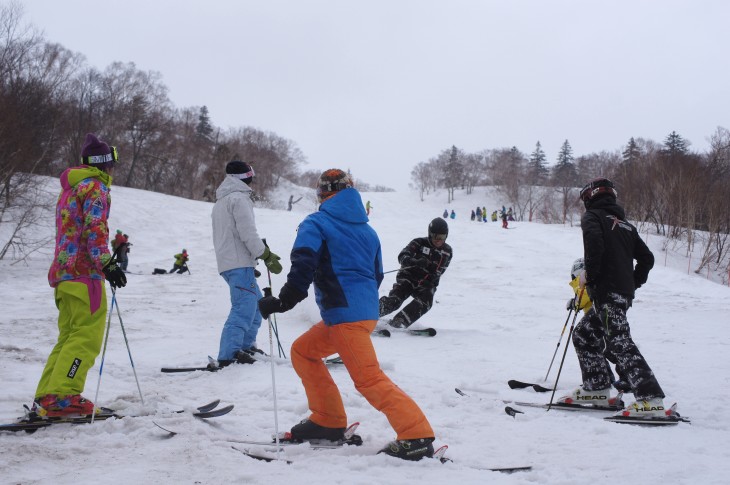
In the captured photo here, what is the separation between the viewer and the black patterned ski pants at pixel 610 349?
4.17 meters

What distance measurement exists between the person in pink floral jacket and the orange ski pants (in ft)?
5.05

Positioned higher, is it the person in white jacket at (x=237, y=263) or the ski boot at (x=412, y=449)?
the person in white jacket at (x=237, y=263)

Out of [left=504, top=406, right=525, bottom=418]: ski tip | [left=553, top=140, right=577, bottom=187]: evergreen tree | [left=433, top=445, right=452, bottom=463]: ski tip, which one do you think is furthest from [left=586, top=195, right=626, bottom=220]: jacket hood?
[left=553, top=140, right=577, bottom=187]: evergreen tree

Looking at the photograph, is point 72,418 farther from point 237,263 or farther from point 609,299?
point 609,299

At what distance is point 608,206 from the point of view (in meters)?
4.65

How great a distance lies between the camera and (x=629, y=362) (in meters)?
4.25

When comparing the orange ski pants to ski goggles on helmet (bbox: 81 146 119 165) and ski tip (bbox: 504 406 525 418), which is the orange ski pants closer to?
ski tip (bbox: 504 406 525 418)

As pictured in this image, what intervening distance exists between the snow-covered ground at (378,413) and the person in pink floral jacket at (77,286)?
0.32 m

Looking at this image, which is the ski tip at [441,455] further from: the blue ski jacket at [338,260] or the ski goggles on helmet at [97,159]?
the ski goggles on helmet at [97,159]

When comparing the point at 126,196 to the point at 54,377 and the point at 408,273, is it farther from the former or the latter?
the point at 54,377

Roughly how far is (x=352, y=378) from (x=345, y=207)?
1144mm

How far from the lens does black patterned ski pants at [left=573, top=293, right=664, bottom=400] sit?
4168 mm

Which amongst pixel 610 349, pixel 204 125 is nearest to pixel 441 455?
pixel 610 349

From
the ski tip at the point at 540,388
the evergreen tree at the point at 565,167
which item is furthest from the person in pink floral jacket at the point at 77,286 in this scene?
the evergreen tree at the point at 565,167
